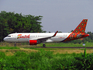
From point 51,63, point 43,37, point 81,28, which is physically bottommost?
point 51,63

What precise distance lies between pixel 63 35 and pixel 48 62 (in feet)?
70.8

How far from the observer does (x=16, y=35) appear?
4006cm

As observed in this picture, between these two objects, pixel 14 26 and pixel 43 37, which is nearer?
pixel 43 37

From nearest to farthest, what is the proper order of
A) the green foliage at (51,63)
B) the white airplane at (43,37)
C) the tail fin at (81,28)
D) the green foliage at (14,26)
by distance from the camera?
the green foliage at (51,63) < the white airplane at (43,37) < the tail fin at (81,28) < the green foliage at (14,26)

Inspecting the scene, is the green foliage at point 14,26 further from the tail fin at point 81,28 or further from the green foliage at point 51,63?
the green foliage at point 51,63

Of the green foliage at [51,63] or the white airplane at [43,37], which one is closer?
the green foliage at [51,63]

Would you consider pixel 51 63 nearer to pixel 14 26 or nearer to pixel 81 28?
pixel 81 28

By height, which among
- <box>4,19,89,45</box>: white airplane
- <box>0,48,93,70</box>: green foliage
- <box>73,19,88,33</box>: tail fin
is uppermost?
<box>73,19,88,33</box>: tail fin

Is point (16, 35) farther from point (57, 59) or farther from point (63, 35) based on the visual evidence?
point (57, 59)

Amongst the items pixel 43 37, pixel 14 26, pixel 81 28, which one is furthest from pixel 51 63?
pixel 14 26

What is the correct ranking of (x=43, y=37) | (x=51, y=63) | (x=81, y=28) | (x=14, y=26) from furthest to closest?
1. (x=14, y=26)
2. (x=81, y=28)
3. (x=43, y=37)
4. (x=51, y=63)

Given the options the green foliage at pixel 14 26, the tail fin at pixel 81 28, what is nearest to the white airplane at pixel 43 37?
the tail fin at pixel 81 28

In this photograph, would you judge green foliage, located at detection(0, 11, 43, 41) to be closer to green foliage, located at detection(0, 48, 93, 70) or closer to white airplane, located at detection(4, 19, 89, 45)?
white airplane, located at detection(4, 19, 89, 45)

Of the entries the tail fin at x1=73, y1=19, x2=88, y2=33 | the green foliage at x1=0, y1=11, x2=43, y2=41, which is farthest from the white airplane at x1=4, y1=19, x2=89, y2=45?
the green foliage at x1=0, y1=11, x2=43, y2=41
